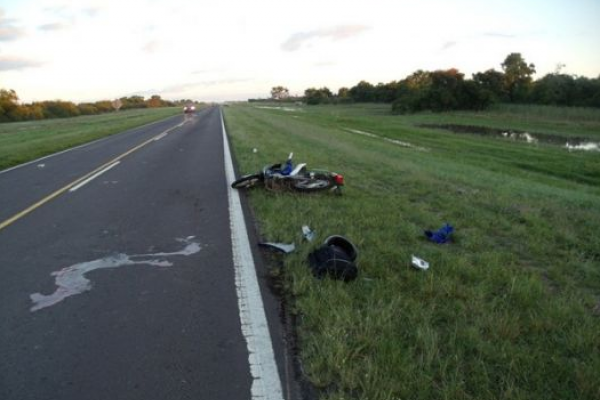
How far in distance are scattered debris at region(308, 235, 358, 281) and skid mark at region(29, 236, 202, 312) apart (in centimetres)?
174

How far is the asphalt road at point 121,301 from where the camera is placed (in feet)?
9.34

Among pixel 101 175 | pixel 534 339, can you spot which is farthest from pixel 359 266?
pixel 101 175

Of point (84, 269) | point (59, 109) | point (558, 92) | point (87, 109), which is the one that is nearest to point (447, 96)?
point (558, 92)

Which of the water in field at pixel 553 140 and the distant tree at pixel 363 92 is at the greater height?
the distant tree at pixel 363 92

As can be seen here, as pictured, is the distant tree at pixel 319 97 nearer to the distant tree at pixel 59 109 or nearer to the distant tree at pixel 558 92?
the distant tree at pixel 59 109

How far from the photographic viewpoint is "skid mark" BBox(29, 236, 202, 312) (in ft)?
13.3

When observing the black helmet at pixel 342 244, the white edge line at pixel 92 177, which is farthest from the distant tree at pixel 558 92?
the black helmet at pixel 342 244

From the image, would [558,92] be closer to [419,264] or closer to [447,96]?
[447,96]

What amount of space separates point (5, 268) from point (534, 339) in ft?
18.5

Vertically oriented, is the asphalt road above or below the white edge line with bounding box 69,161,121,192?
below

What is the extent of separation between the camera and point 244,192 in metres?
8.60

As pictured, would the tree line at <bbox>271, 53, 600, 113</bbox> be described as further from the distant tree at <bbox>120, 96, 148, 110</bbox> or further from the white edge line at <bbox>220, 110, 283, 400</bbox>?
the distant tree at <bbox>120, 96, 148, 110</bbox>

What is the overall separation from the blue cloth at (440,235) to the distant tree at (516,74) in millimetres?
77429

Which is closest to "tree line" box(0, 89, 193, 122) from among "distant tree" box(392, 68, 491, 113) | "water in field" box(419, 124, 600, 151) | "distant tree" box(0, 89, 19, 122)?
"distant tree" box(0, 89, 19, 122)
